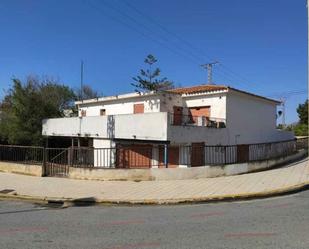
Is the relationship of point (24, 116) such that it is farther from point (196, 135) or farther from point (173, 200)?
point (173, 200)

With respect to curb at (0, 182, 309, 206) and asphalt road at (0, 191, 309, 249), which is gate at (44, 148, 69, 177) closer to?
curb at (0, 182, 309, 206)

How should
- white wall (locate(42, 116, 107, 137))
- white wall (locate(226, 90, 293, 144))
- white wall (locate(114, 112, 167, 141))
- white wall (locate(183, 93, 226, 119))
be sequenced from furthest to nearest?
white wall (locate(42, 116, 107, 137))
white wall (locate(226, 90, 293, 144))
white wall (locate(183, 93, 226, 119))
white wall (locate(114, 112, 167, 141))

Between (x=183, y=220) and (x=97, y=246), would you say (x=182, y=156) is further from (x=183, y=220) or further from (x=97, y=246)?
(x=97, y=246)

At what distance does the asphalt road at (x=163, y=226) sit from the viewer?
6.74m

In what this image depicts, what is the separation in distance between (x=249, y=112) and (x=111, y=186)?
15735 millimetres

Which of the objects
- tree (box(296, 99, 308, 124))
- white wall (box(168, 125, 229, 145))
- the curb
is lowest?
the curb

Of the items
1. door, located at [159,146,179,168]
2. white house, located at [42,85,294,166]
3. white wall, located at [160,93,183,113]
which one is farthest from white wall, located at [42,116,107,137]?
door, located at [159,146,179,168]

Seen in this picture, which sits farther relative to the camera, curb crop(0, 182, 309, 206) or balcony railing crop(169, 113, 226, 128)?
balcony railing crop(169, 113, 226, 128)

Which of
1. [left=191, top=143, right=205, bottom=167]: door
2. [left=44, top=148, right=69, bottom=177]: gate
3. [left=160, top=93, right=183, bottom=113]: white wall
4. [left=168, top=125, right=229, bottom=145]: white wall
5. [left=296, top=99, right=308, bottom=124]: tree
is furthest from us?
[left=296, top=99, right=308, bottom=124]: tree

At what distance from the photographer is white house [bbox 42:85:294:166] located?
2047 cm

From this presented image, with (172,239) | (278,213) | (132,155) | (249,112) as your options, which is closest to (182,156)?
(132,155)

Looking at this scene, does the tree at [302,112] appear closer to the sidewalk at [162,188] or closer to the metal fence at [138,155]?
the metal fence at [138,155]

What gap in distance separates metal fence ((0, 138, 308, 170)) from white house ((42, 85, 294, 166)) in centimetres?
11

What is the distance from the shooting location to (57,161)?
19.5 metres
